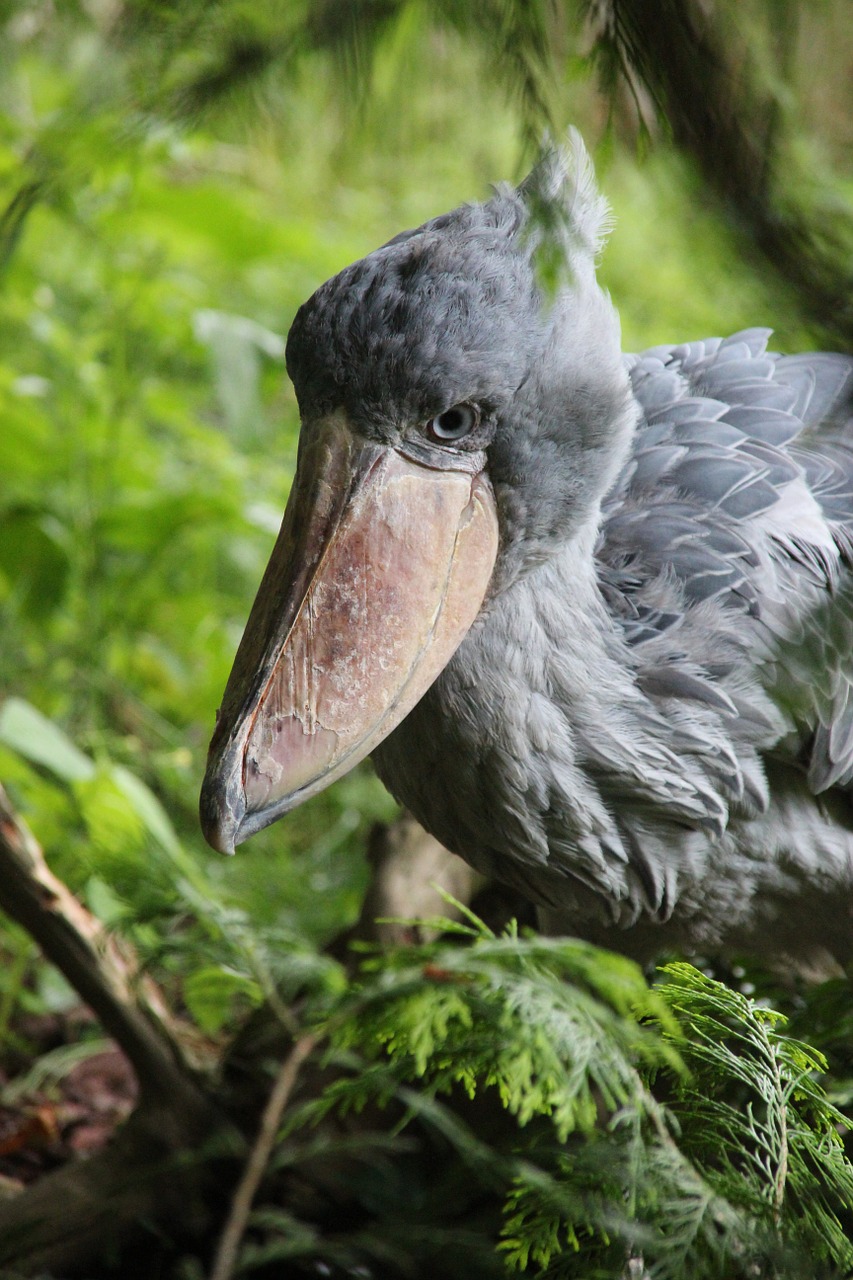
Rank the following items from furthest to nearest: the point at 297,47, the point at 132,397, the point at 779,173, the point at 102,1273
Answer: the point at 132,397
the point at 102,1273
the point at 297,47
the point at 779,173

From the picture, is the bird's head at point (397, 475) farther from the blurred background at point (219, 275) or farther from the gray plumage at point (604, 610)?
the blurred background at point (219, 275)

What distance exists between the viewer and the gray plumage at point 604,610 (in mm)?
1092

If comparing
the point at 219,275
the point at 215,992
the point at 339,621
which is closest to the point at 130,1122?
the point at 215,992

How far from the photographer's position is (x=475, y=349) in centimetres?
108

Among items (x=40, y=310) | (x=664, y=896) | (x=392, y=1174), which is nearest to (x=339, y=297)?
(x=664, y=896)

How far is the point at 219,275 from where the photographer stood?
3861 mm

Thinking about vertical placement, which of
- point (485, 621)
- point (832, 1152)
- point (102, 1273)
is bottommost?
point (102, 1273)

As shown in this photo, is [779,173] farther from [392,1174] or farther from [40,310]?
[40,310]

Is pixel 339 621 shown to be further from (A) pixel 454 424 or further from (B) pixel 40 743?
(B) pixel 40 743

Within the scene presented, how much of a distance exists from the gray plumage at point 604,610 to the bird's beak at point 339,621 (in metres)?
0.05

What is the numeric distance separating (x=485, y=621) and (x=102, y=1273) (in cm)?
106

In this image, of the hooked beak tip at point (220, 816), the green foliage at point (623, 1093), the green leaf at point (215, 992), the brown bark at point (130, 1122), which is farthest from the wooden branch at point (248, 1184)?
the hooked beak tip at point (220, 816)

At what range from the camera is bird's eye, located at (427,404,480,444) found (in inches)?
43.9

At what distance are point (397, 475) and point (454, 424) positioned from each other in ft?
0.26
